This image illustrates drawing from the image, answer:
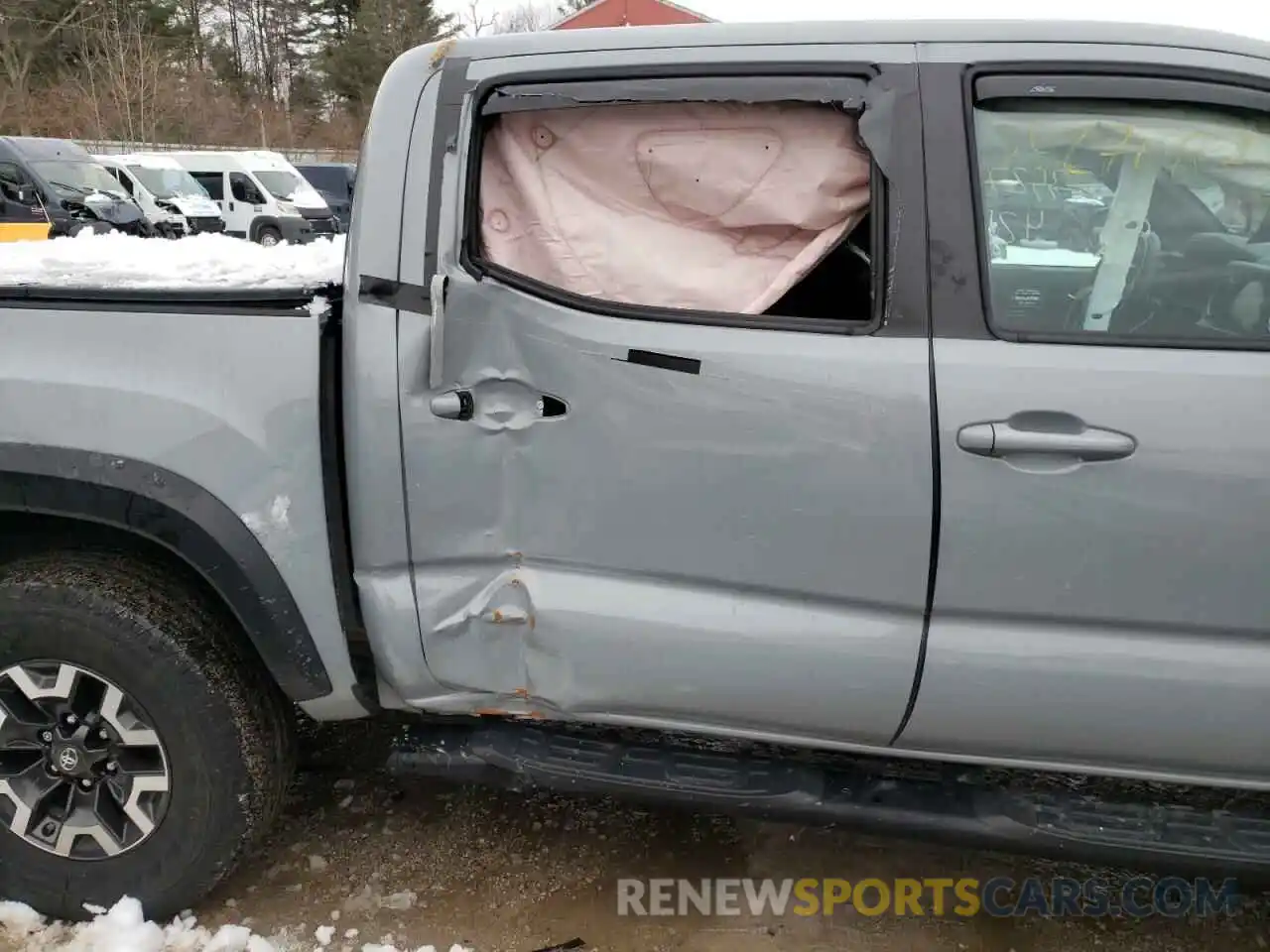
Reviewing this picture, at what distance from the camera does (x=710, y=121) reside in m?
1.92

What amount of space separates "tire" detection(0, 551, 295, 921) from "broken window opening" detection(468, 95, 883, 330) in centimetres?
108

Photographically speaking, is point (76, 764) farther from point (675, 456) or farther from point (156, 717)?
point (675, 456)

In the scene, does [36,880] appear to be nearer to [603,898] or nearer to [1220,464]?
[603,898]

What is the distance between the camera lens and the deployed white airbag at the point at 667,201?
1917mm

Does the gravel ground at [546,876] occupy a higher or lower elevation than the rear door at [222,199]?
lower

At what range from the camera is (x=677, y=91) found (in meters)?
1.86

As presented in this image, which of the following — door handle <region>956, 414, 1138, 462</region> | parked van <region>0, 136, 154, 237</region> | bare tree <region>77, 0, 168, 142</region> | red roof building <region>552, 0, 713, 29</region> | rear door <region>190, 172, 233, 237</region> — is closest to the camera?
door handle <region>956, 414, 1138, 462</region>

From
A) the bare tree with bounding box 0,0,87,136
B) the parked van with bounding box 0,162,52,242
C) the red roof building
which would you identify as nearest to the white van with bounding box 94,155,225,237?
the parked van with bounding box 0,162,52,242

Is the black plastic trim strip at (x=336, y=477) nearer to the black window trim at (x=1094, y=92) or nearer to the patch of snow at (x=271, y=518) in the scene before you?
the patch of snow at (x=271, y=518)

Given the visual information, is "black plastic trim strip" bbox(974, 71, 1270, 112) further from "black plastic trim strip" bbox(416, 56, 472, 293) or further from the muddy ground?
the muddy ground

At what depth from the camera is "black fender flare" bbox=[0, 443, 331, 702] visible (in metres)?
1.97

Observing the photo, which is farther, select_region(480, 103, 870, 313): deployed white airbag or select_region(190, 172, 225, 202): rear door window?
select_region(190, 172, 225, 202): rear door window

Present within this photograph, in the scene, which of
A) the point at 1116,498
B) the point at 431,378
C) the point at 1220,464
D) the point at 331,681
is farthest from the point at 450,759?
the point at 1220,464

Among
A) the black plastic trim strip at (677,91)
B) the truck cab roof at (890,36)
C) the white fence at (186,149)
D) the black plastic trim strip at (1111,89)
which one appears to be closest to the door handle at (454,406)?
the black plastic trim strip at (677,91)
